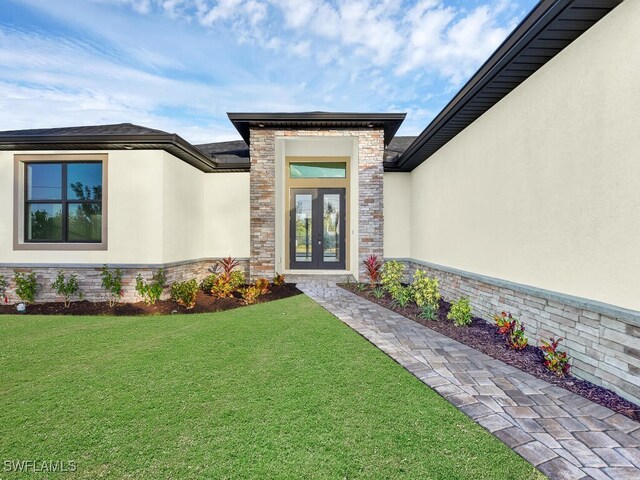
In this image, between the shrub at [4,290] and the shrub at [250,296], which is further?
the shrub at [250,296]

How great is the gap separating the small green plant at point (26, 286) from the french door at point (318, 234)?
6788 millimetres

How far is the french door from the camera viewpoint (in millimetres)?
10703

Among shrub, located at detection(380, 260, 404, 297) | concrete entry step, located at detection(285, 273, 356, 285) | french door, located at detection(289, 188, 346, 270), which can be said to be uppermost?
french door, located at detection(289, 188, 346, 270)

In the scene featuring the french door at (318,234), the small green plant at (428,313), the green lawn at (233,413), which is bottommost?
the green lawn at (233,413)

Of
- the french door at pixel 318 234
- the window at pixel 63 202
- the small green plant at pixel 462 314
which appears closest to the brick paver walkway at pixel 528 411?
the small green plant at pixel 462 314

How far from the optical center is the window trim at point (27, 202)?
7.01 meters

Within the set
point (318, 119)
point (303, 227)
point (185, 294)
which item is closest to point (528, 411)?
point (185, 294)

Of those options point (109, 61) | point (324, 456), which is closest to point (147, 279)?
point (324, 456)

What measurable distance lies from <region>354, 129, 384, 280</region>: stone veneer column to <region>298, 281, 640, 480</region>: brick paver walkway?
4.54 m

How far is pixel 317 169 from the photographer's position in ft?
35.0

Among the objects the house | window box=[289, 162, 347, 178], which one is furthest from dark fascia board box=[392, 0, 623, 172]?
window box=[289, 162, 347, 178]

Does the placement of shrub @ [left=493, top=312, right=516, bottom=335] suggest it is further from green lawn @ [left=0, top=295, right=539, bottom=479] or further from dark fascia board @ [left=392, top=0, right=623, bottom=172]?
dark fascia board @ [left=392, top=0, right=623, bottom=172]

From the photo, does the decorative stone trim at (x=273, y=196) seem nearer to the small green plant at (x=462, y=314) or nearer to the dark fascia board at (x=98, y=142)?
the dark fascia board at (x=98, y=142)

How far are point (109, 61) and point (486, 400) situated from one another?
13537 mm
